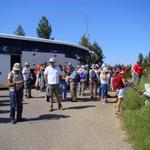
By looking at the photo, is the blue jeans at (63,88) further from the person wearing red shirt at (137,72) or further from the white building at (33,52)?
the white building at (33,52)

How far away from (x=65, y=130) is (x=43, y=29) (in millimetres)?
62243

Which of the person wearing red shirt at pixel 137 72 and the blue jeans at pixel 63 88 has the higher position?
the person wearing red shirt at pixel 137 72

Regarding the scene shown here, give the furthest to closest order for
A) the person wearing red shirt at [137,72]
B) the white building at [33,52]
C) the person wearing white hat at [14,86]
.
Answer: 1. the white building at [33,52]
2. the person wearing red shirt at [137,72]
3. the person wearing white hat at [14,86]

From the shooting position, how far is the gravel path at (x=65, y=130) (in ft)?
31.5

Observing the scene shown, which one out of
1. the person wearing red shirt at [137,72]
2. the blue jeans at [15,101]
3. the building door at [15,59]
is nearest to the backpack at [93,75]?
the person wearing red shirt at [137,72]

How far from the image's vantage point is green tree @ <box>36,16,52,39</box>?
72312 mm

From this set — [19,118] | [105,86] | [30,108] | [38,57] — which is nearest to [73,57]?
[38,57]

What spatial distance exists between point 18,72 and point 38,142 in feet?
10.8

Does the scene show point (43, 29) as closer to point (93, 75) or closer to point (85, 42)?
point (85, 42)

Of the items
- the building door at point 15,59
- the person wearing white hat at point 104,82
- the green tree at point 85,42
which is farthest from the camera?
the green tree at point 85,42

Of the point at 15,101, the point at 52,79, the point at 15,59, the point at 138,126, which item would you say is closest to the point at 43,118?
the point at 15,101

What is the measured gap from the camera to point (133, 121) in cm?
1137

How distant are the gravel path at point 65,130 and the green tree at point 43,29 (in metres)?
56.6

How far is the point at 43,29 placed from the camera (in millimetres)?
72625
